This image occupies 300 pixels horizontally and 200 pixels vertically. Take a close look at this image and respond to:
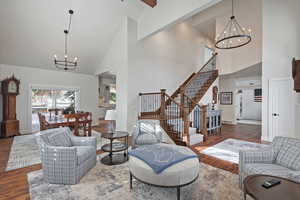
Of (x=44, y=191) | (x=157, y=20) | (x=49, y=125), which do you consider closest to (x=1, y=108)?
(x=49, y=125)

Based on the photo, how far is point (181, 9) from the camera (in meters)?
4.26

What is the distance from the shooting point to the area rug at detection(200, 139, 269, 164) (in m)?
3.57

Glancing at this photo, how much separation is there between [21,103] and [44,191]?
17.4 ft

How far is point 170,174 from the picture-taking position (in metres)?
1.90

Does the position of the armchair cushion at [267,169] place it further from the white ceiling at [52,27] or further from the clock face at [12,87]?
the clock face at [12,87]

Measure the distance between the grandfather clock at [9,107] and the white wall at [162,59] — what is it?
4252mm

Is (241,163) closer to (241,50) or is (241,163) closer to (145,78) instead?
(145,78)

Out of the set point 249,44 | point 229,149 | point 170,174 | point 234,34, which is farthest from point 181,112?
point 249,44

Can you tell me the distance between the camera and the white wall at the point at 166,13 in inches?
153

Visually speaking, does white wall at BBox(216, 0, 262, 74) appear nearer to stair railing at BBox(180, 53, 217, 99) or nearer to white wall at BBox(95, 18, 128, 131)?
stair railing at BBox(180, 53, 217, 99)

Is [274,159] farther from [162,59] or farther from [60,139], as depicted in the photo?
[162,59]

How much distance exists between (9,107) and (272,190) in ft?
24.6

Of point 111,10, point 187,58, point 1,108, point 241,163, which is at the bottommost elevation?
point 241,163

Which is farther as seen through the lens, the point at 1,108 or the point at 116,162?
the point at 1,108
